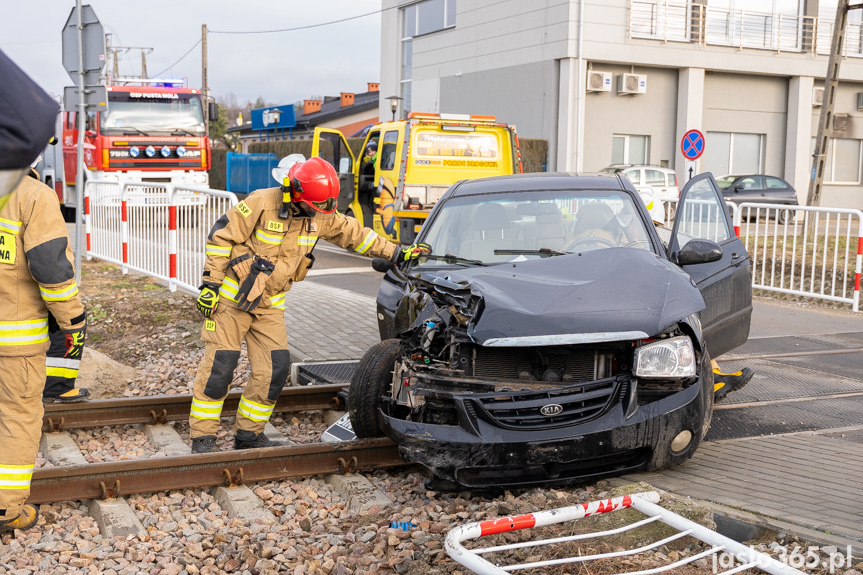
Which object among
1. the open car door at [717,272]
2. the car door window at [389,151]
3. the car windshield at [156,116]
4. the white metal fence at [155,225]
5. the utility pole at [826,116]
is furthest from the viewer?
the car windshield at [156,116]

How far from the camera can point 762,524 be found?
405 cm

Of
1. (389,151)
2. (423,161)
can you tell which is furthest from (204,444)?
(389,151)

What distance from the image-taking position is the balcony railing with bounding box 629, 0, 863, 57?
29047 mm

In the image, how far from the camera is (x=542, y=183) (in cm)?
639

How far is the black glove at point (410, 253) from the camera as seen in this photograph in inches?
232

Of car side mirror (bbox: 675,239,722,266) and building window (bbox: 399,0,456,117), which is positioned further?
building window (bbox: 399,0,456,117)

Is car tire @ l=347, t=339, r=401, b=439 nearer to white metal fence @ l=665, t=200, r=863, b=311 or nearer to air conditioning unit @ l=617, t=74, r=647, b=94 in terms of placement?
white metal fence @ l=665, t=200, r=863, b=311

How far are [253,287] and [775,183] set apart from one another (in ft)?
82.7

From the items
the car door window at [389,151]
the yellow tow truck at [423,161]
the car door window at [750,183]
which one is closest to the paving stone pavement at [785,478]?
the yellow tow truck at [423,161]

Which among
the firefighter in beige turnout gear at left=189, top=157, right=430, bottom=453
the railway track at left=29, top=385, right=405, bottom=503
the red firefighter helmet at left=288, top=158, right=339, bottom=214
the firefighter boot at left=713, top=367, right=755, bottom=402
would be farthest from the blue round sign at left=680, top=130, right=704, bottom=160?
the railway track at left=29, top=385, right=405, bottom=503

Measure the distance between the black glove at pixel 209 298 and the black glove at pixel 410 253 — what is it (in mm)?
1187

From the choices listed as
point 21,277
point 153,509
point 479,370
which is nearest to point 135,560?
point 153,509

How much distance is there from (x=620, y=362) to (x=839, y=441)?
1.97m

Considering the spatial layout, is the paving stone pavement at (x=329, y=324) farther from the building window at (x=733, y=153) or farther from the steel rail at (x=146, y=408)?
the building window at (x=733, y=153)
